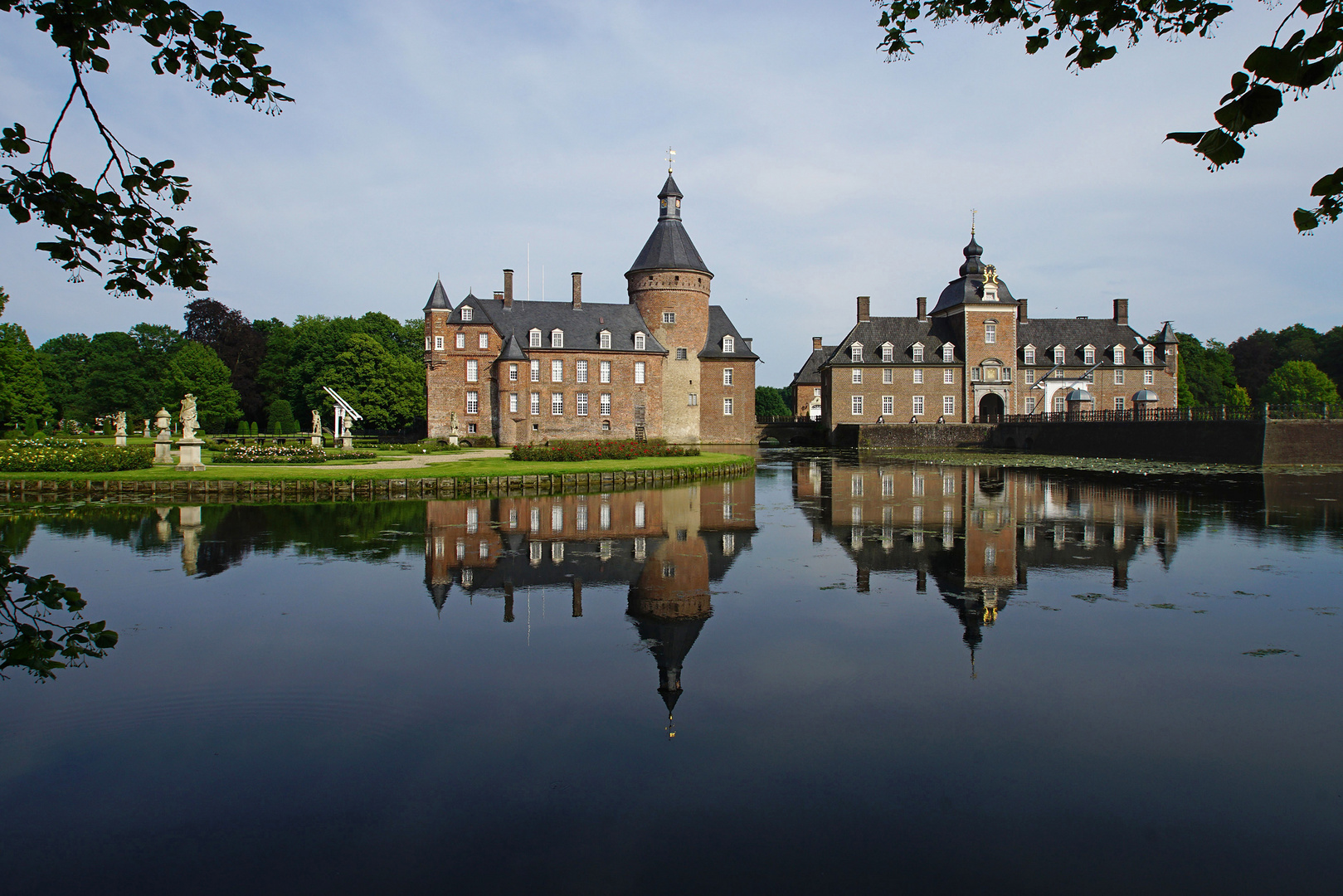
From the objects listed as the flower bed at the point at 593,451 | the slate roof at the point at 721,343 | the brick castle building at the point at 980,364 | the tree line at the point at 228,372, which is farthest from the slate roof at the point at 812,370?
the flower bed at the point at 593,451

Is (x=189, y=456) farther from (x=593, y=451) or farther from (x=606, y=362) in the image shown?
(x=606, y=362)

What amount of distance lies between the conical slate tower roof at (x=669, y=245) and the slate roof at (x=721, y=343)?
3.19 m

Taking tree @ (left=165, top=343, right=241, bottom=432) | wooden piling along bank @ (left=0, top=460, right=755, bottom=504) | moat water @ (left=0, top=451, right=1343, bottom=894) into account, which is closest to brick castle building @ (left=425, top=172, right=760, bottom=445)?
tree @ (left=165, top=343, right=241, bottom=432)

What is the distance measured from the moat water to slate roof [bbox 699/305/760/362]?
41.6m

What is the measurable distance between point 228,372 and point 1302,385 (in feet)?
278

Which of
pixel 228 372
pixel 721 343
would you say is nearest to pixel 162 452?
pixel 721 343

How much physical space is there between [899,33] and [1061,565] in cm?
884

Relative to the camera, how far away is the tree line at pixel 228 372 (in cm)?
5772

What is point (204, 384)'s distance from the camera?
59.8 m

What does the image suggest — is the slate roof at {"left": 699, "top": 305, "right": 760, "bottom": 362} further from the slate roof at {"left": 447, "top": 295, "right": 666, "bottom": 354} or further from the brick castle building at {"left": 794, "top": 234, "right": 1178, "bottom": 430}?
the brick castle building at {"left": 794, "top": 234, "right": 1178, "bottom": 430}

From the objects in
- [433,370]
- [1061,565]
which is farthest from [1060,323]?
[1061,565]

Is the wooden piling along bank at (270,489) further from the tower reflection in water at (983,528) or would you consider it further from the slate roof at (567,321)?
the slate roof at (567,321)

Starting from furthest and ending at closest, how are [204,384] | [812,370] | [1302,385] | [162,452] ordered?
[812,370], [1302,385], [204,384], [162,452]

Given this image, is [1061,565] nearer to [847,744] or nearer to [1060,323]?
[847,744]
